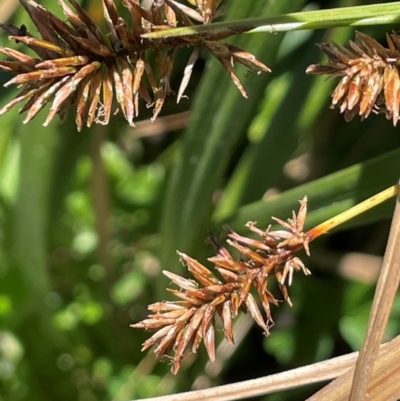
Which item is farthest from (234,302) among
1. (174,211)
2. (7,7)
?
(7,7)

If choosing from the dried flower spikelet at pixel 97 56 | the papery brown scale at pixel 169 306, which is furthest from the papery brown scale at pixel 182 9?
the papery brown scale at pixel 169 306

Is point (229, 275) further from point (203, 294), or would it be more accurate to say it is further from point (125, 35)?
point (125, 35)

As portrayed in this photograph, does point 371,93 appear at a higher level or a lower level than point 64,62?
lower

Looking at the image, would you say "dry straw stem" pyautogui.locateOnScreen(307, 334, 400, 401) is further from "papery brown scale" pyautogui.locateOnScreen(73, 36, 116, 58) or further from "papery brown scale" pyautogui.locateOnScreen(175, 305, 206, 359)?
"papery brown scale" pyautogui.locateOnScreen(73, 36, 116, 58)

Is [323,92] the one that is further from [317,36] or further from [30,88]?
[30,88]

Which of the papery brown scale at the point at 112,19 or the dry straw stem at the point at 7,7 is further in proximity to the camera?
the dry straw stem at the point at 7,7

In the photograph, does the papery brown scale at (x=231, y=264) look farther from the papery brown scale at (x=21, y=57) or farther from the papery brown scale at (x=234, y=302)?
the papery brown scale at (x=21, y=57)
